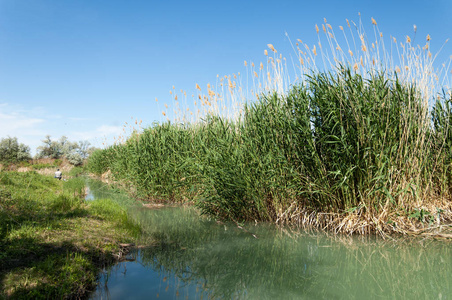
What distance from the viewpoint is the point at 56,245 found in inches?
163

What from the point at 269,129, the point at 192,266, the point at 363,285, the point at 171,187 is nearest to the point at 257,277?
the point at 192,266

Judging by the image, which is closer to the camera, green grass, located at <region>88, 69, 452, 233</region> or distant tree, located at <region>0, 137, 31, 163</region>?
green grass, located at <region>88, 69, 452, 233</region>

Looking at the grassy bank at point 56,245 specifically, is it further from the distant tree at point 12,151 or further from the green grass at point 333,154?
the distant tree at point 12,151

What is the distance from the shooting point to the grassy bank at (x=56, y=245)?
119 inches

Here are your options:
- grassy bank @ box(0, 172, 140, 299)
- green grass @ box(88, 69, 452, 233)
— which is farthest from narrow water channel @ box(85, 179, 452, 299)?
green grass @ box(88, 69, 452, 233)

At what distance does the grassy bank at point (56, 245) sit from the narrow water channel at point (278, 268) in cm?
30

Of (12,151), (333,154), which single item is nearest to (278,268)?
(333,154)

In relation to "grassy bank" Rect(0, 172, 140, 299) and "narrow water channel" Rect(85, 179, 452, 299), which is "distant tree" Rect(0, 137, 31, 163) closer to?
"grassy bank" Rect(0, 172, 140, 299)

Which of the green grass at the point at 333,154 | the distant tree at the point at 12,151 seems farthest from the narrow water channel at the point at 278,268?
the distant tree at the point at 12,151

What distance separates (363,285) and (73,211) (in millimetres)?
5588

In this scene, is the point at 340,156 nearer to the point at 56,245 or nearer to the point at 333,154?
the point at 333,154

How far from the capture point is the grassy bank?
9.91ft

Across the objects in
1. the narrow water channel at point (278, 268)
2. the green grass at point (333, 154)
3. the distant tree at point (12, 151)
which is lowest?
the narrow water channel at point (278, 268)

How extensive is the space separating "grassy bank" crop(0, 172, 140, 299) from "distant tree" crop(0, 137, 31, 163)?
107 ft
